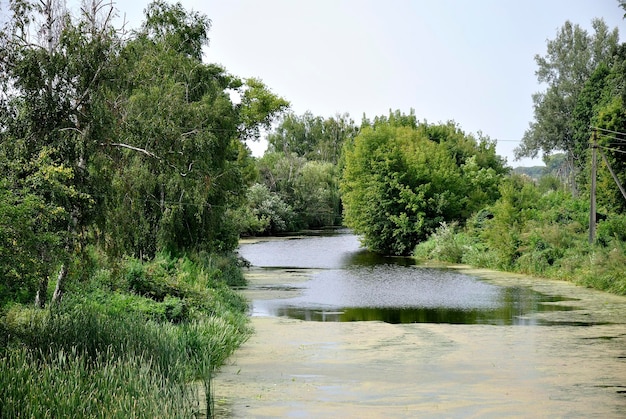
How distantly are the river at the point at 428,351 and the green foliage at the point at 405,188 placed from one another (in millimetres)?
→ 15597

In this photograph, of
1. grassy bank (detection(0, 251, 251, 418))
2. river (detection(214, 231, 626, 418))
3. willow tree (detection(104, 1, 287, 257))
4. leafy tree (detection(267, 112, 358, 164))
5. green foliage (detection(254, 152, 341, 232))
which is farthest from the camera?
leafy tree (detection(267, 112, 358, 164))

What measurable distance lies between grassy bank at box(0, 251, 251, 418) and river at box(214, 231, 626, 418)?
2.59ft

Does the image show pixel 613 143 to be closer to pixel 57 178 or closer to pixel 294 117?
pixel 57 178

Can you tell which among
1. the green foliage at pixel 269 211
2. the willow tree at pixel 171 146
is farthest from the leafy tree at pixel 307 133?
the willow tree at pixel 171 146

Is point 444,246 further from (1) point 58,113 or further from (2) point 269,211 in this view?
(1) point 58,113

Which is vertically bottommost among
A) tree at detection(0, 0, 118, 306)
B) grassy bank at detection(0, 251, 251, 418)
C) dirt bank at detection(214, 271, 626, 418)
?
dirt bank at detection(214, 271, 626, 418)

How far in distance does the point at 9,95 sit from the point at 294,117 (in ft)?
313

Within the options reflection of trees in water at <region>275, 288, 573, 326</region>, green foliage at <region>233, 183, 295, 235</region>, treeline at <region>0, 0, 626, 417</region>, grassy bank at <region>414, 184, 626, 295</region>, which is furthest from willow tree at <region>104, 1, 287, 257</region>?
green foliage at <region>233, 183, 295, 235</region>

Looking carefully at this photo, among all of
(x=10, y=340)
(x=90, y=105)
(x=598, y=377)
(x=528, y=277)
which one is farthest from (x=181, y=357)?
(x=528, y=277)

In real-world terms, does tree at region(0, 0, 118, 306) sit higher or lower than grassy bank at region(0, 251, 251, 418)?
higher

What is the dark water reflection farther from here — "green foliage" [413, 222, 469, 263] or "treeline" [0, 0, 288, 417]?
"treeline" [0, 0, 288, 417]

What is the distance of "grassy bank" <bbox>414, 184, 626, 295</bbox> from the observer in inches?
1093

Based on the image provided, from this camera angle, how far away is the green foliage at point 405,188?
4706cm

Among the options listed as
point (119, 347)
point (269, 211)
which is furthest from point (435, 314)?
point (269, 211)
